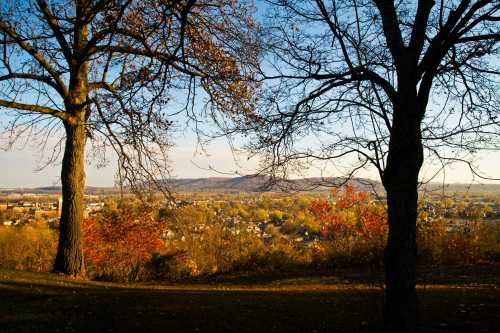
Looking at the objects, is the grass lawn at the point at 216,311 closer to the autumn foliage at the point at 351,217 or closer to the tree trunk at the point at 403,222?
the tree trunk at the point at 403,222

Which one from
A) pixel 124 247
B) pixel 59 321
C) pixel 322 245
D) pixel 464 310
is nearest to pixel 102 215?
pixel 124 247

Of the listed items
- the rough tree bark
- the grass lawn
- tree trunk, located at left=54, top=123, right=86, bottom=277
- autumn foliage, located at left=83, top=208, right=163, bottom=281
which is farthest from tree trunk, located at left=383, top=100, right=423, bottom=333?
autumn foliage, located at left=83, top=208, right=163, bottom=281

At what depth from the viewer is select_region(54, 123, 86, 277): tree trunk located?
11.7 m

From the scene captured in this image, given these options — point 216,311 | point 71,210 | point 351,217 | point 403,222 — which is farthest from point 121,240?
point 403,222

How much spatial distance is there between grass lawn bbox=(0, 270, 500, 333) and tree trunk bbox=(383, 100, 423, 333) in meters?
0.59

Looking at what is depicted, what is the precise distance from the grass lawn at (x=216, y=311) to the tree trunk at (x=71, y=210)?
231 cm

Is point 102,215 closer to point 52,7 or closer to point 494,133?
point 52,7

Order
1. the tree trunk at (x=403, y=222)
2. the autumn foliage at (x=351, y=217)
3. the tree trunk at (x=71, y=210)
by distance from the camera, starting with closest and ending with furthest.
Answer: the tree trunk at (x=403, y=222), the tree trunk at (x=71, y=210), the autumn foliage at (x=351, y=217)

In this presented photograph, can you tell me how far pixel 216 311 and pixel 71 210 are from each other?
6.47m

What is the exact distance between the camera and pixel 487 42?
19.6 ft

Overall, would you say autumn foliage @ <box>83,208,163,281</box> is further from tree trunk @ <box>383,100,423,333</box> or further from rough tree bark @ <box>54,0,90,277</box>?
tree trunk @ <box>383,100,423,333</box>

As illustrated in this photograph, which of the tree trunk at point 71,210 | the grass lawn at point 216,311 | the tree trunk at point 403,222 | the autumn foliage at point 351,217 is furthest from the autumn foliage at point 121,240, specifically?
the tree trunk at point 403,222

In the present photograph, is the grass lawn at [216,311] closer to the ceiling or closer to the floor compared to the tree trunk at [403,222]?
closer to the floor

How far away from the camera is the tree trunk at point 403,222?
5.20m
